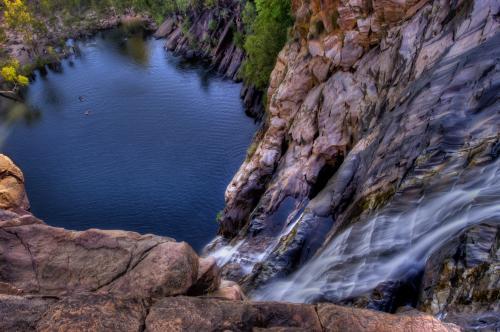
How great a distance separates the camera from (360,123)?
2366 centimetres

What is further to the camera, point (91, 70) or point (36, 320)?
point (91, 70)

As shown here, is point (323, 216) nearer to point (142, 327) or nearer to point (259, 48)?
point (142, 327)

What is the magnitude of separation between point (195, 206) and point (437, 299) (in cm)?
3162

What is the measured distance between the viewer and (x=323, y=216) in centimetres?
2028

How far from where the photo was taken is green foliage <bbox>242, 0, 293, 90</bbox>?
4812 cm

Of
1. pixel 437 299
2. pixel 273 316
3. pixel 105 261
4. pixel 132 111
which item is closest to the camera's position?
pixel 273 316

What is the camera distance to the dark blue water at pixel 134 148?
40.9 meters

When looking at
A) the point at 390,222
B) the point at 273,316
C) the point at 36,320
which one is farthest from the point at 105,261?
the point at 390,222

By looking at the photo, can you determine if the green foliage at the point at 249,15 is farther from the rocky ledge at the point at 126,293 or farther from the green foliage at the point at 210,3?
the rocky ledge at the point at 126,293

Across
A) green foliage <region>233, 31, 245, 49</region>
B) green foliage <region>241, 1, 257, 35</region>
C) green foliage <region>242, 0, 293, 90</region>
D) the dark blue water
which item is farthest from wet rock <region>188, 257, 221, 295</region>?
green foliage <region>233, 31, 245, 49</region>

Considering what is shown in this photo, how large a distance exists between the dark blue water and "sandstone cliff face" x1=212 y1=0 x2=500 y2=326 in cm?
840

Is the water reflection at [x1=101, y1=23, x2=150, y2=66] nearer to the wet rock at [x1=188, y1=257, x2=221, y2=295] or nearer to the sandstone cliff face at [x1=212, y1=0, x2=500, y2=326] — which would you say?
the sandstone cliff face at [x1=212, y1=0, x2=500, y2=326]

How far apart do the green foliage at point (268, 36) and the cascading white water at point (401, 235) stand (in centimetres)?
3610

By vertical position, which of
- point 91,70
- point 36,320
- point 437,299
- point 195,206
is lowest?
point 195,206
